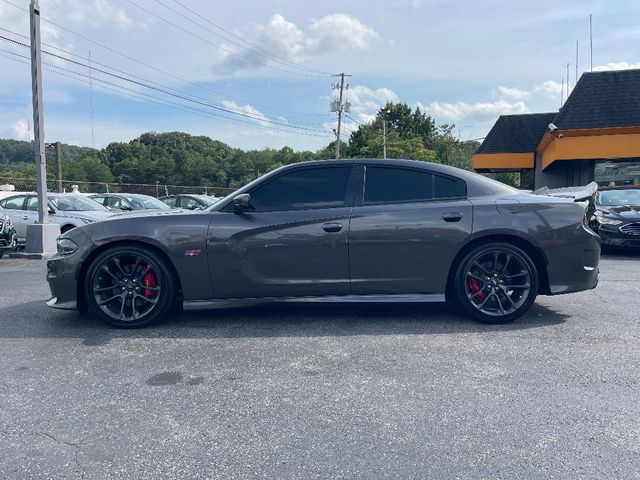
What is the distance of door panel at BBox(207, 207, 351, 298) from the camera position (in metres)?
4.83

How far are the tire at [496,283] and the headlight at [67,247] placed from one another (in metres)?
3.60

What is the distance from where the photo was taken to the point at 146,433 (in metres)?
2.87

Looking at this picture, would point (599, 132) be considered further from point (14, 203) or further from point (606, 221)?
point (14, 203)

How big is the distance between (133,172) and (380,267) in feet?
201

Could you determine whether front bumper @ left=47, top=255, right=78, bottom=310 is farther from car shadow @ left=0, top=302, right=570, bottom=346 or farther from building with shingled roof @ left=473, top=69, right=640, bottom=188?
building with shingled roof @ left=473, top=69, right=640, bottom=188

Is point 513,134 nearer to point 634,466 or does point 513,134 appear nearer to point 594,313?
point 594,313

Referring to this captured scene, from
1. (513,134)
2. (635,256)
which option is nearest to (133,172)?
(513,134)

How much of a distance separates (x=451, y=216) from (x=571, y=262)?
1.22m

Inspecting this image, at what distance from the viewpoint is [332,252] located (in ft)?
15.9

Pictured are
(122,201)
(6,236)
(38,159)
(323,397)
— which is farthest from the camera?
(122,201)

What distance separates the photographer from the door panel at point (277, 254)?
4.83 meters

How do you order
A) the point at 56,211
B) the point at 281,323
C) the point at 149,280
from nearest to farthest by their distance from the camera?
the point at 149,280
the point at 281,323
the point at 56,211

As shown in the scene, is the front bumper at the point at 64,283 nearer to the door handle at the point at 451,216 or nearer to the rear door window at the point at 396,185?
the rear door window at the point at 396,185

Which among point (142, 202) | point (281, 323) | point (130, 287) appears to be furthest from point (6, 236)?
point (281, 323)
